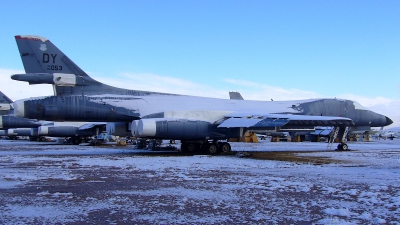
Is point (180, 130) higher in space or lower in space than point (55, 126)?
lower

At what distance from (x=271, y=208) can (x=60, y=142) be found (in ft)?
114

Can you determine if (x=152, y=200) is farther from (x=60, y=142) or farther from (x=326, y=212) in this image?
(x=60, y=142)

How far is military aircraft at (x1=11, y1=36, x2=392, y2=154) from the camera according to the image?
1683cm

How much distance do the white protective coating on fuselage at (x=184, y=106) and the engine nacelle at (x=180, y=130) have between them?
0.59 m

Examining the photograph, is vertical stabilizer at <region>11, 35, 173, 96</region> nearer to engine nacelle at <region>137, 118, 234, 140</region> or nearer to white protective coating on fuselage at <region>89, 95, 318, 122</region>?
white protective coating on fuselage at <region>89, 95, 318, 122</region>

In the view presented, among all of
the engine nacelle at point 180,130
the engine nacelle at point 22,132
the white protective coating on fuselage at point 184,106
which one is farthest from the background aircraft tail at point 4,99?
the engine nacelle at point 180,130

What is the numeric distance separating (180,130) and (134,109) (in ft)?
8.18

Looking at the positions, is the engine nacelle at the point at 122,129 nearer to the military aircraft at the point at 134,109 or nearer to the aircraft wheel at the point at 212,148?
the military aircraft at the point at 134,109

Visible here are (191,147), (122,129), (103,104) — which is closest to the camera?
(103,104)

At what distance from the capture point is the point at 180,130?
57.1 feet

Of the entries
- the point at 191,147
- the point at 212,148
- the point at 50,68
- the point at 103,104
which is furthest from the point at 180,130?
the point at 50,68

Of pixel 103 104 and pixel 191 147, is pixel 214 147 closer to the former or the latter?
pixel 191 147

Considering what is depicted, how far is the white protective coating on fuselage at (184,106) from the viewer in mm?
18234

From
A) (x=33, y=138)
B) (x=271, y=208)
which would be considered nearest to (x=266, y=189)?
(x=271, y=208)
